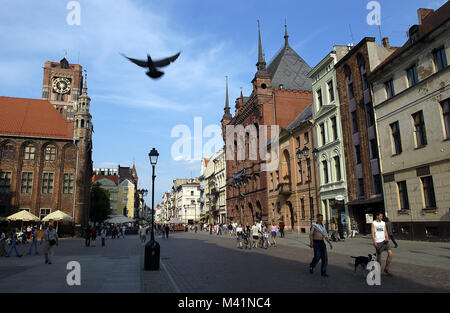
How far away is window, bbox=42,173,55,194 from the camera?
45266 mm

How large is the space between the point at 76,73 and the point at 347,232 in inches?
3146

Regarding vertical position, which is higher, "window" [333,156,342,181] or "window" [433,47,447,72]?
"window" [433,47,447,72]

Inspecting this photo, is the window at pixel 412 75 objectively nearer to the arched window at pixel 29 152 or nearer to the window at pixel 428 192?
the window at pixel 428 192

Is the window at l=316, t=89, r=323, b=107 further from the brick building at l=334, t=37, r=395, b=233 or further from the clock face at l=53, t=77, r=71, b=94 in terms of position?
the clock face at l=53, t=77, r=71, b=94

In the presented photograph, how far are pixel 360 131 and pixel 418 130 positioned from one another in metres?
6.43

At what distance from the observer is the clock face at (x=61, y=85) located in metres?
82.6

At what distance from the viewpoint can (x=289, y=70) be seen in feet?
184

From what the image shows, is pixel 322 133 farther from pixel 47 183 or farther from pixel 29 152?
pixel 29 152

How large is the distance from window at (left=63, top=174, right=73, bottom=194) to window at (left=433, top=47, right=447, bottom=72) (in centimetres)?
4472

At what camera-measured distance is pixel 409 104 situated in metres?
22.9

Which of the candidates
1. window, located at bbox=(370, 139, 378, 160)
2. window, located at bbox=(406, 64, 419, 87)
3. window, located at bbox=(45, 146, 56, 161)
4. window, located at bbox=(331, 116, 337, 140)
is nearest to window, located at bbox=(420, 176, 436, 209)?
window, located at bbox=(370, 139, 378, 160)

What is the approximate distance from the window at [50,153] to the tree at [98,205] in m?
32.3

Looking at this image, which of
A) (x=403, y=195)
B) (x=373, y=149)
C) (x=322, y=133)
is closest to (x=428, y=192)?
(x=403, y=195)

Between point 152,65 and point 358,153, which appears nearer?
point 152,65
